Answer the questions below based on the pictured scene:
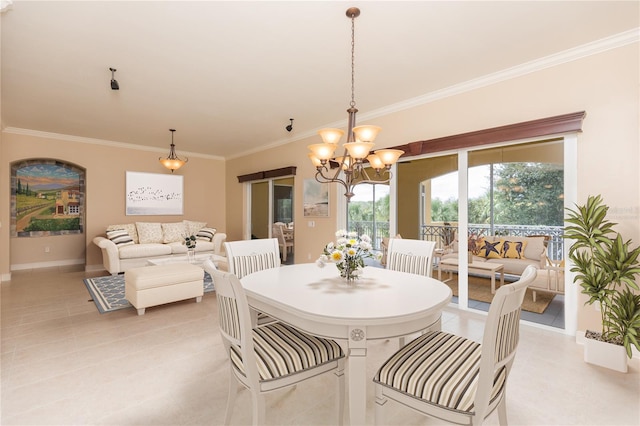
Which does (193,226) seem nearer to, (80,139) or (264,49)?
(80,139)

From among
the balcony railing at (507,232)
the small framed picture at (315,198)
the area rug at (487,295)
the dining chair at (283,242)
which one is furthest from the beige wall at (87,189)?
the area rug at (487,295)

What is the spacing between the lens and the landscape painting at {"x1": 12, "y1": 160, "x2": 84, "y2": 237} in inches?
239

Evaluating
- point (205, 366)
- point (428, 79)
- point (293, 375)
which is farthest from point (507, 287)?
point (428, 79)

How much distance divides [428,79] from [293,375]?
128 inches

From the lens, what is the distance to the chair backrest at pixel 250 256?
2.73 meters

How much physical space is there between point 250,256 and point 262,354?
134 centimetres

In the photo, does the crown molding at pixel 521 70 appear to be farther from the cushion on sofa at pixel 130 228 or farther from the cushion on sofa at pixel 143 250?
the cushion on sofa at pixel 130 228

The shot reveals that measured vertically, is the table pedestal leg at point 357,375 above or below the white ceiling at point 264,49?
below

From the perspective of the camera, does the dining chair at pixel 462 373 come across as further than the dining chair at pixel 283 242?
No

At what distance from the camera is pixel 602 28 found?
2.50 meters

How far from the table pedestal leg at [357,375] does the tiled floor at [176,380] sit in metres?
0.45

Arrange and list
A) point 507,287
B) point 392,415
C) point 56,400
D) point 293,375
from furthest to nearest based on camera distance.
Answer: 1. point 56,400
2. point 392,415
3. point 293,375
4. point 507,287

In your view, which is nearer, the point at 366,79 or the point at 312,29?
the point at 312,29

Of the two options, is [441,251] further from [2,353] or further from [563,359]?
[2,353]
